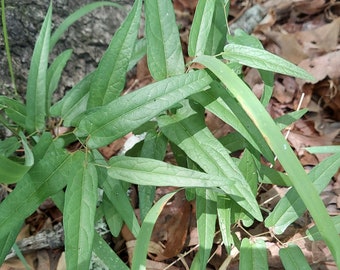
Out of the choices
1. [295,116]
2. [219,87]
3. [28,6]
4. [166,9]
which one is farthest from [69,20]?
[295,116]

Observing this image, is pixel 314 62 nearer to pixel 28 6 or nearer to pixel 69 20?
pixel 69 20

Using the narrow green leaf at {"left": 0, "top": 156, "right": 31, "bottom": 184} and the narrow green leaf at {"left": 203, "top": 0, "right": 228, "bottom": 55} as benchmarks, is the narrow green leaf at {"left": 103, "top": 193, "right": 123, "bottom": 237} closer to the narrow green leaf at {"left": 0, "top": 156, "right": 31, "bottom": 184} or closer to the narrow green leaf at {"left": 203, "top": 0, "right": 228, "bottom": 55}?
the narrow green leaf at {"left": 0, "top": 156, "right": 31, "bottom": 184}

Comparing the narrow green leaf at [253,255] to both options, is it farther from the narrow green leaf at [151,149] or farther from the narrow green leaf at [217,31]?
the narrow green leaf at [217,31]

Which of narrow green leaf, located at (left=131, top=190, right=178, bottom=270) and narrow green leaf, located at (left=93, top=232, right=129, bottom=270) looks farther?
narrow green leaf, located at (left=93, top=232, right=129, bottom=270)

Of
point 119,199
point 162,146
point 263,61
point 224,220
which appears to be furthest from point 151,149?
point 263,61

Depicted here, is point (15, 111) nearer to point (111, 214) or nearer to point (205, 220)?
point (111, 214)

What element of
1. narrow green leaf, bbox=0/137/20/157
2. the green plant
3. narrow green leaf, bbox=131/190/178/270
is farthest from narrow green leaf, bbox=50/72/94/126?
narrow green leaf, bbox=131/190/178/270
